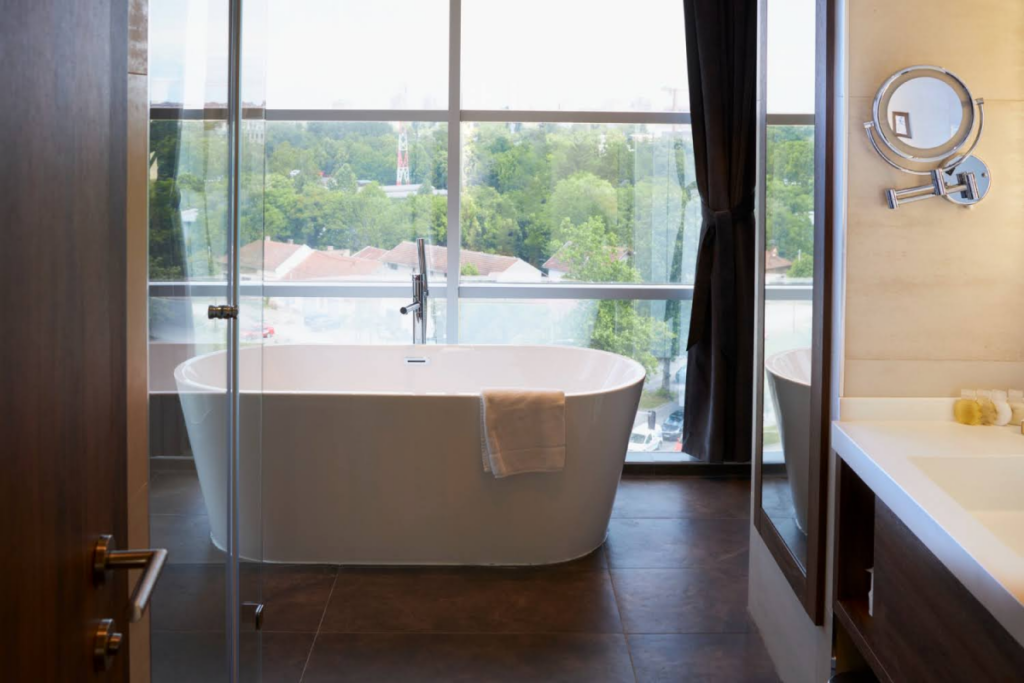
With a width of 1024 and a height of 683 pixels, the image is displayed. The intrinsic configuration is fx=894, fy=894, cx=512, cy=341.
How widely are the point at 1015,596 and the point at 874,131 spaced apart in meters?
1.19

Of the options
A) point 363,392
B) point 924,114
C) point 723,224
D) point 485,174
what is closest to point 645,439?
point 723,224

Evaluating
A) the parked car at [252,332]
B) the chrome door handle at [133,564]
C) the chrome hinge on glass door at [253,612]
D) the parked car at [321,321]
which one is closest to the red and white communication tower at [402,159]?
the parked car at [321,321]

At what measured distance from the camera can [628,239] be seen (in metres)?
4.52

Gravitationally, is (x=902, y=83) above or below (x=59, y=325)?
above

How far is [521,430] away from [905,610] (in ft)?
5.72

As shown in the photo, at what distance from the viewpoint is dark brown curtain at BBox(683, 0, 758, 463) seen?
4203 millimetres

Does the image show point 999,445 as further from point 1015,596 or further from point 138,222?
point 138,222

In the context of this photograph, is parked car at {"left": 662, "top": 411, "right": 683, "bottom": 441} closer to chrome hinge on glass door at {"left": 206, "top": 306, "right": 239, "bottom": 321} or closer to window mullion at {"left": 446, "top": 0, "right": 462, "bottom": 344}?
window mullion at {"left": 446, "top": 0, "right": 462, "bottom": 344}

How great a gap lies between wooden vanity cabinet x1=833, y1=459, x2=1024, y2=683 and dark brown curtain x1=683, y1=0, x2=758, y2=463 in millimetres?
2327

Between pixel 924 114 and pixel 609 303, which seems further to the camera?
pixel 609 303

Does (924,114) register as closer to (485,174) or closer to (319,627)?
(319,627)

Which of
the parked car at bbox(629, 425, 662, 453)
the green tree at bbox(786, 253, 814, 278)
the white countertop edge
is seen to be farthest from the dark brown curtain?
the white countertop edge

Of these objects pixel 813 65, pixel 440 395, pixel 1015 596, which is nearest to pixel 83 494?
pixel 1015 596

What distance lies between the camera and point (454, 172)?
4.44m
